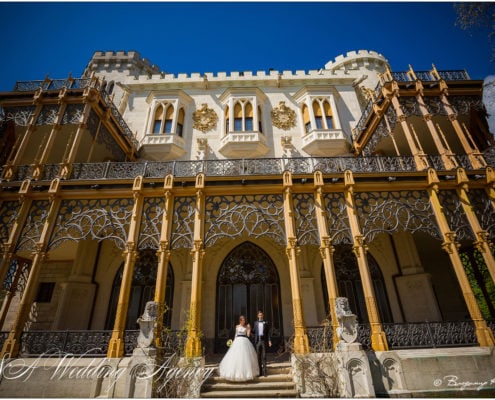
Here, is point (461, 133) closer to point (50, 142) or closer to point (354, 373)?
point (354, 373)

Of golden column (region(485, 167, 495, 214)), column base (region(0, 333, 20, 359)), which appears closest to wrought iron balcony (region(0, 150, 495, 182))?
golden column (region(485, 167, 495, 214))

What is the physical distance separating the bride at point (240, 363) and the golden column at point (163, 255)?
2.16 m

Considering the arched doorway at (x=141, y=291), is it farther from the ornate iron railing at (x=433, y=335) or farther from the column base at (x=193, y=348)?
the ornate iron railing at (x=433, y=335)

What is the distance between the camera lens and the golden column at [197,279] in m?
7.97

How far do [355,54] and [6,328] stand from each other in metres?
30.7

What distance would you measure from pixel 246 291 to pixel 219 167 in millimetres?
6216

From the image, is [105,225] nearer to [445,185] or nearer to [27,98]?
[27,98]

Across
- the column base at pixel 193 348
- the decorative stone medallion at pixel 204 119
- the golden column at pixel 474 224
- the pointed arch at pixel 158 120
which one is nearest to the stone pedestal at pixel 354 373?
the column base at pixel 193 348

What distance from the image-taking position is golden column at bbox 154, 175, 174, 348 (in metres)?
8.08

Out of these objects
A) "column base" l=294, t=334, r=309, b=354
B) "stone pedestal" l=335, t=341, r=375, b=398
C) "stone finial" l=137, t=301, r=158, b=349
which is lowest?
"stone pedestal" l=335, t=341, r=375, b=398

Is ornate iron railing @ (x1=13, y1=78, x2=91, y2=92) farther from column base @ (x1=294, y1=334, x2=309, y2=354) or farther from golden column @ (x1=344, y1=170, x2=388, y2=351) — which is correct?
column base @ (x1=294, y1=334, x2=309, y2=354)

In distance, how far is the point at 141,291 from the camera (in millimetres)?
12758

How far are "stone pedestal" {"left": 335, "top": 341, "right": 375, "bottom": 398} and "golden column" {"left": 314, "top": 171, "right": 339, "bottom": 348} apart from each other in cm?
82

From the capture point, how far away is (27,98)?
12.5 m
